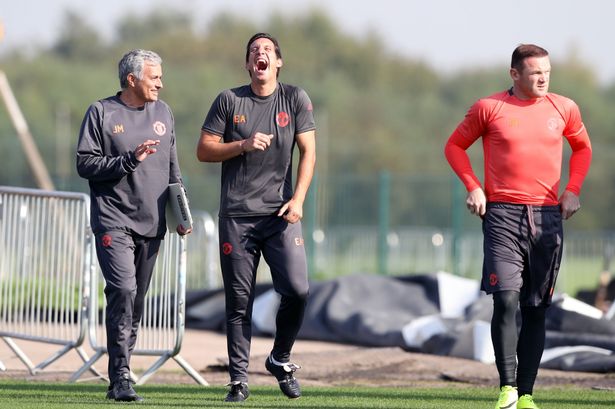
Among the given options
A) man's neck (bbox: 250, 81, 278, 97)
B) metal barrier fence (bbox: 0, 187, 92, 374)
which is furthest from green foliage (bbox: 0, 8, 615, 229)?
man's neck (bbox: 250, 81, 278, 97)

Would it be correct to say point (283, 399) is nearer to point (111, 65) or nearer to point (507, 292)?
point (507, 292)

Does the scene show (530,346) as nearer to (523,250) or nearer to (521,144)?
(523,250)

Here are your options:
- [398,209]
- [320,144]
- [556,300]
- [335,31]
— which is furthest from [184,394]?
[335,31]

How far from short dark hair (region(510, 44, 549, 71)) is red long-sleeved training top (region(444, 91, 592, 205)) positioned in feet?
0.63

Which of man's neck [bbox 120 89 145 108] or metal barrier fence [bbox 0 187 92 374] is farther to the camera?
metal barrier fence [bbox 0 187 92 374]

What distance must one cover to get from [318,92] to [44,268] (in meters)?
50.8

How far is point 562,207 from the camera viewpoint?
293 inches

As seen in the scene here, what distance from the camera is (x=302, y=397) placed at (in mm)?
8188

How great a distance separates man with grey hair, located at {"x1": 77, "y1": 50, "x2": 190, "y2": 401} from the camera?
792cm

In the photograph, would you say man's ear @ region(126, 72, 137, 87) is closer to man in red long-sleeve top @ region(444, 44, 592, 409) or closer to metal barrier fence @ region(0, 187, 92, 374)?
metal barrier fence @ region(0, 187, 92, 374)

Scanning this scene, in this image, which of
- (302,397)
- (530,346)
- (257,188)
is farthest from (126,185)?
(530,346)

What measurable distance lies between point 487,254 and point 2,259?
4331mm

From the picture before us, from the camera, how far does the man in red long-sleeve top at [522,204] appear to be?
7.23 metres

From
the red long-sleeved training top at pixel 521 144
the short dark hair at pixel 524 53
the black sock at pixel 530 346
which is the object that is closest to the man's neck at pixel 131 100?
the red long-sleeved training top at pixel 521 144
